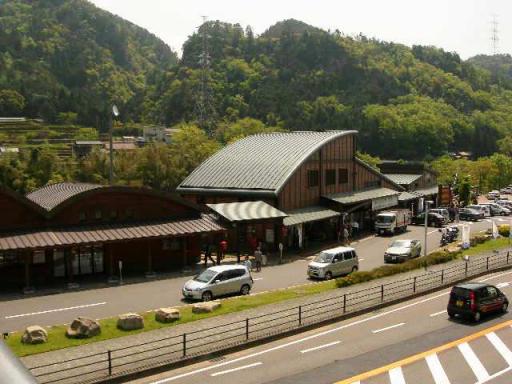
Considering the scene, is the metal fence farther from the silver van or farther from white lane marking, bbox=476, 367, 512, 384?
white lane marking, bbox=476, 367, 512, 384

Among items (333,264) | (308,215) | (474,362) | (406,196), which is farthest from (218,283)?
(406,196)

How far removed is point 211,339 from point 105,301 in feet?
31.4

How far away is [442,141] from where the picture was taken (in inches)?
6629

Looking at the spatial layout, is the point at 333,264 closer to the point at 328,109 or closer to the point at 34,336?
the point at 34,336

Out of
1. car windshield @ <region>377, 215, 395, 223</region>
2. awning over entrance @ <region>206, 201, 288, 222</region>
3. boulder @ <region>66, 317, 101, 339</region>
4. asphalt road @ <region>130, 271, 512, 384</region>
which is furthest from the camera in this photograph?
car windshield @ <region>377, 215, 395, 223</region>

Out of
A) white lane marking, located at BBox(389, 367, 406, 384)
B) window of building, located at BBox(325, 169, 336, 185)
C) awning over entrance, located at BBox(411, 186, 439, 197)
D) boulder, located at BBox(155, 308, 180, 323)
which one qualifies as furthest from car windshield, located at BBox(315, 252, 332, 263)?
awning over entrance, located at BBox(411, 186, 439, 197)

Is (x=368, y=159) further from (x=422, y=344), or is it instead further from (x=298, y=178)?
(x=422, y=344)

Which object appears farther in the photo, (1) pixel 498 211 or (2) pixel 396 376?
(1) pixel 498 211

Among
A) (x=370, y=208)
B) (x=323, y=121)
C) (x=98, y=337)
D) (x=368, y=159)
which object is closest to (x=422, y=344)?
(x=98, y=337)

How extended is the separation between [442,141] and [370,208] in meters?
116

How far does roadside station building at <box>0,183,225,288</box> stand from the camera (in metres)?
32.7

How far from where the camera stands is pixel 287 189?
51812mm

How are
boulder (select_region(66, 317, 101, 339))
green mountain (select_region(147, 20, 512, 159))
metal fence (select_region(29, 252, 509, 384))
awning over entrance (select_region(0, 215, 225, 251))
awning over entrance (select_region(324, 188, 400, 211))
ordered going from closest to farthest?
metal fence (select_region(29, 252, 509, 384)) → boulder (select_region(66, 317, 101, 339)) → awning over entrance (select_region(0, 215, 225, 251)) → awning over entrance (select_region(324, 188, 400, 211)) → green mountain (select_region(147, 20, 512, 159))

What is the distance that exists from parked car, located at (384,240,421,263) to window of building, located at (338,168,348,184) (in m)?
16.5
